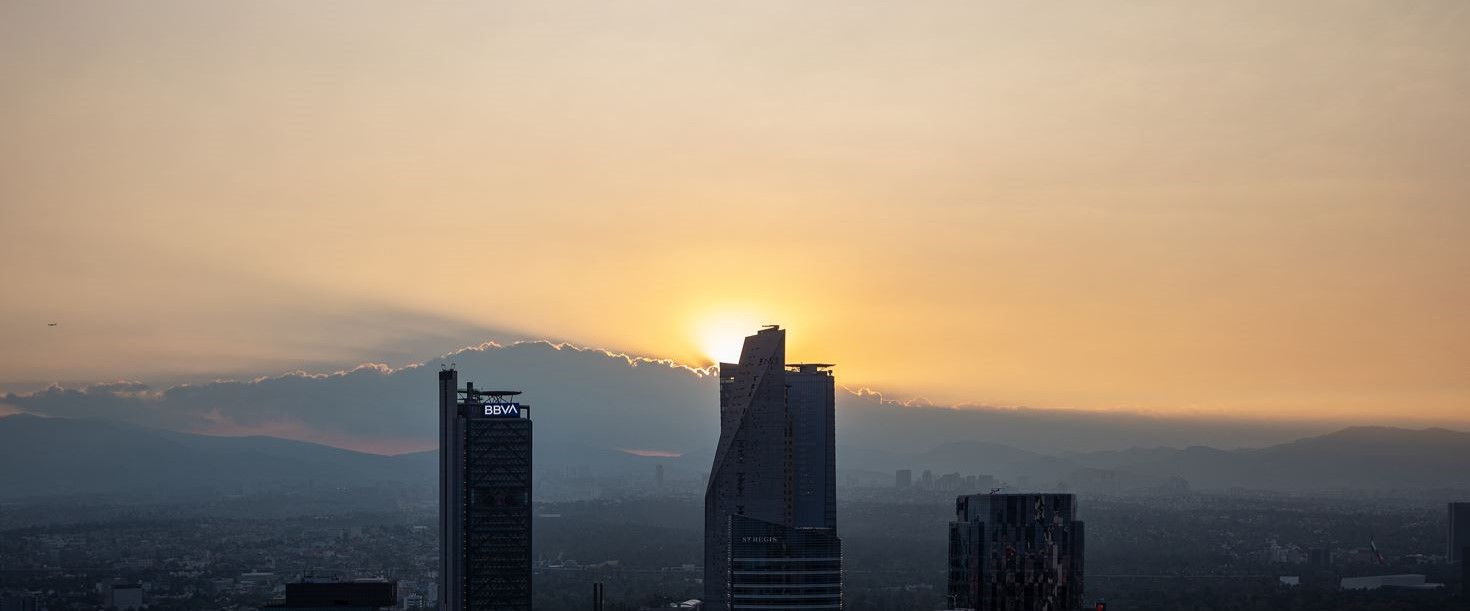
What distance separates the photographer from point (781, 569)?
396ft

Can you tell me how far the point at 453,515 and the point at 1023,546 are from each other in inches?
1510

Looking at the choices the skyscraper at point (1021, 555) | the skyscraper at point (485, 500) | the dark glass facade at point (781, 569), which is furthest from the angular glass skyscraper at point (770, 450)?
the skyscraper at point (485, 500)

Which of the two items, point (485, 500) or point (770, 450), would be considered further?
point (770, 450)

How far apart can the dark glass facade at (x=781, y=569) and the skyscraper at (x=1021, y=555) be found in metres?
11.6

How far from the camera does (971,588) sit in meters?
129

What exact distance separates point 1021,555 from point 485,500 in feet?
118

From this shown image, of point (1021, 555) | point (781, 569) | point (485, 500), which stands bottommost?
point (781, 569)

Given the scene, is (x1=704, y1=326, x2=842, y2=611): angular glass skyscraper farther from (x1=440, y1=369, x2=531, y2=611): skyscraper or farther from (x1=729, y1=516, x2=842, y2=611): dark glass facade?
(x1=440, y1=369, x2=531, y2=611): skyscraper

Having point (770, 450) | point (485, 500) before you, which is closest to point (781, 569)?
point (770, 450)

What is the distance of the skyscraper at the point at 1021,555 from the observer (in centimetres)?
12731

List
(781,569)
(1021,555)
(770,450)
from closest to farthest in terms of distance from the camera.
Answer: (781,569), (1021,555), (770,450)

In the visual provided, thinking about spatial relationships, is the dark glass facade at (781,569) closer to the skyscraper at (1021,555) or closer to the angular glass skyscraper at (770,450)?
the angular glass skyscraper at (770,450)

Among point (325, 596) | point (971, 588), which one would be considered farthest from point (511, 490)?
point (971, 588)

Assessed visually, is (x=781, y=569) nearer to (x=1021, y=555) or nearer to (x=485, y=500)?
(x=1021, y=555)
